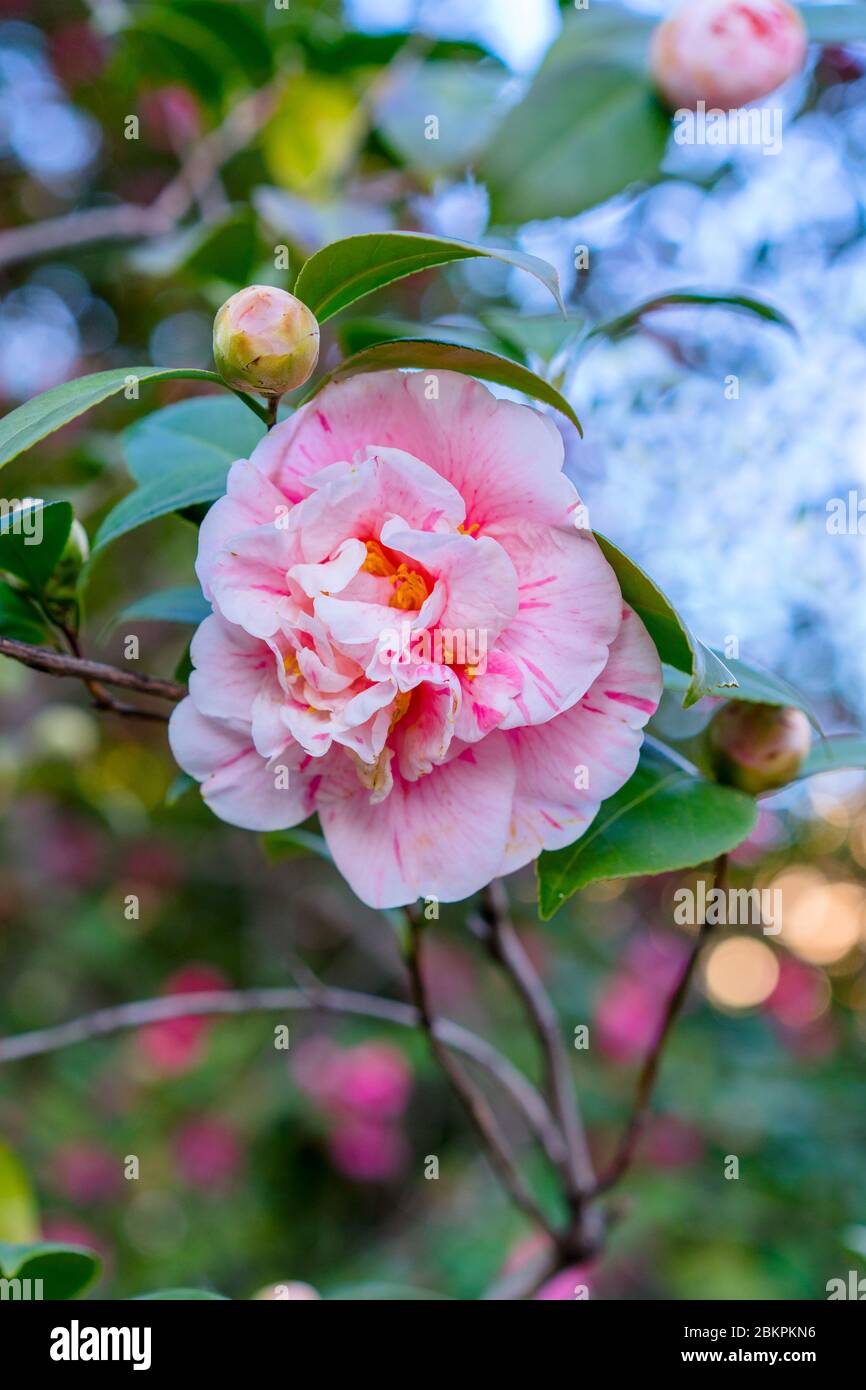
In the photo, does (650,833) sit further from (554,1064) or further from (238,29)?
(238,29)

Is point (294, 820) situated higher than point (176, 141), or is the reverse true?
point (176, 141)

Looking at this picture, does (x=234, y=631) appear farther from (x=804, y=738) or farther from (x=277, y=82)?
(x=277, y=82)

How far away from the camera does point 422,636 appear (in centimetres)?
51

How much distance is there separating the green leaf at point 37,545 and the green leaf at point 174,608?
2.6 inches

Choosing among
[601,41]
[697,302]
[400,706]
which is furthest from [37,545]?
[601,41]

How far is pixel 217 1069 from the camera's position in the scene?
247cm

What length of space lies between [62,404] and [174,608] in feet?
0.81

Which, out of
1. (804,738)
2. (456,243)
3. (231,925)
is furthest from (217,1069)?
(456,243)

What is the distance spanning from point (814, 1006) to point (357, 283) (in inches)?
113

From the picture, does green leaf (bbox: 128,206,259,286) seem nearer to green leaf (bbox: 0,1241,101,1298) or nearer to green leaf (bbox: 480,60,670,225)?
green leaf (bbox: 480,60,670,225)

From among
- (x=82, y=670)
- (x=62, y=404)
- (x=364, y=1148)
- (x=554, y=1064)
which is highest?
(x=62, y=404)

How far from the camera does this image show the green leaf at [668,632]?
18.9 inches

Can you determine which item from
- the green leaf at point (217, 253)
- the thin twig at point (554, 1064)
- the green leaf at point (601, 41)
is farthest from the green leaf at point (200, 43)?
the thin twig at point (554, 1064)

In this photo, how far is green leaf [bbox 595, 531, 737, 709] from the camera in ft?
1.58
